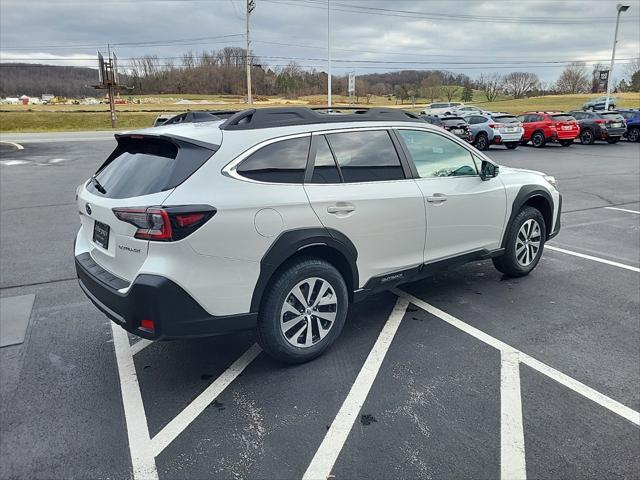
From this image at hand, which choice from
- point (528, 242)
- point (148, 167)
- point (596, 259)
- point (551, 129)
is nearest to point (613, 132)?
point (551, 129)

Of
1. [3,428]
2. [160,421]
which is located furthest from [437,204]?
[3,428]

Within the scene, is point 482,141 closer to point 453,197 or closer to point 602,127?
point 602,127

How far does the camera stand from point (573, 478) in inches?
97.3

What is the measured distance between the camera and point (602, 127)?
25.0 m

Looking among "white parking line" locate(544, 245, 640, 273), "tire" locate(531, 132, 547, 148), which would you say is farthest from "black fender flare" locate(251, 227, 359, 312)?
"tire" locate(531, 132, 547, 148)

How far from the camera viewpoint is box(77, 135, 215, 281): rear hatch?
3.01 metres

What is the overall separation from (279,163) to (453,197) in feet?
5.90

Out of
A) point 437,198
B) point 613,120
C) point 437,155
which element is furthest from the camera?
point 613,120

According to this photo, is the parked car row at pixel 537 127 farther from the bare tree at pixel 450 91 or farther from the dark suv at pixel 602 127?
the bare tree at pixel 450 91

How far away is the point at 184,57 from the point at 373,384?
105 m

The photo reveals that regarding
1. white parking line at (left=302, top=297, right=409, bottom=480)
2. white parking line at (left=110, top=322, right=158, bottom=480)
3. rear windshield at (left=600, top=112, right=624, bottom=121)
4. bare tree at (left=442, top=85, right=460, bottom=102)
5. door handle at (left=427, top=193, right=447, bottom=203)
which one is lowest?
white parking line at (left=110, top=322, right=158, bottom=480)

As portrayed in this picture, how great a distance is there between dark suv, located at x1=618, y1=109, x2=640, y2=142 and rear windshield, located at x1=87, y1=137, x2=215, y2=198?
98.2ft

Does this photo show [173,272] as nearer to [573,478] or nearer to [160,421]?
[160,421]

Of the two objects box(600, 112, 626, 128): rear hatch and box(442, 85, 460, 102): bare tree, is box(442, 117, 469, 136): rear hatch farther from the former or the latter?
box(442, 85, 460, 102): bare tree
